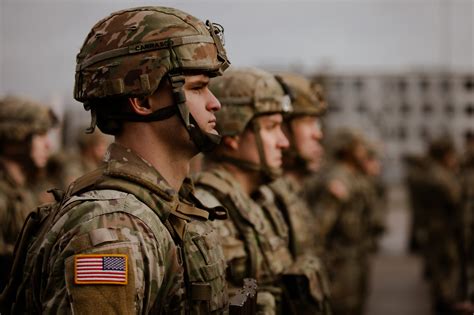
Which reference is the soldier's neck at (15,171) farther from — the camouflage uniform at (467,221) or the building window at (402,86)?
the building window at (402,86)

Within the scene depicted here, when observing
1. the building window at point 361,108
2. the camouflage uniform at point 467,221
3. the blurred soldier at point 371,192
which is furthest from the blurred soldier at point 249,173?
the building window at point 361,108

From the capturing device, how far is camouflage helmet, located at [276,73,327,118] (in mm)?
6877

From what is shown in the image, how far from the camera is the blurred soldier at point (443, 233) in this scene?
12.5 metres

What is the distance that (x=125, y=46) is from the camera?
295 cm

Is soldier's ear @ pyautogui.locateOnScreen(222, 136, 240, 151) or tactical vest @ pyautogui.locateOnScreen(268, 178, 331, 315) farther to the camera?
soldier's ear @ pyautogui.locateOnScreen(222, 136, 240, 151)

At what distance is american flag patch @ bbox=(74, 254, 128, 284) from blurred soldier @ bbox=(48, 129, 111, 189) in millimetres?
9091

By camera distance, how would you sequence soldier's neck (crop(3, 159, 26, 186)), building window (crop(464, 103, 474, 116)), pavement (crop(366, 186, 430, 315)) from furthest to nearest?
building window (crop(464, 103, 474, 116)) → pavement (crop(366, 186, 430, 315)) → soldier's neck (crop(3, 159, 26, 186))

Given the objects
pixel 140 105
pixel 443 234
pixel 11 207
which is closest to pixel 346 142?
pixel 443 234

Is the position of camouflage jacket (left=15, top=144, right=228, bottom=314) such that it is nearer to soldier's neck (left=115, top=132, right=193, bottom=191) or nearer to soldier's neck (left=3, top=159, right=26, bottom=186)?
soldier's neck (left=115, top=132, right=193, bottom=191)

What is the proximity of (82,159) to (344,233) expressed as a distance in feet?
15.4

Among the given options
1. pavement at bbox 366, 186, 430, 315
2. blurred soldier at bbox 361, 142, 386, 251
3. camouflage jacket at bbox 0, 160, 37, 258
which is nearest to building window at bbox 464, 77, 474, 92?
pavement at bbox 366, 186, 430, 315

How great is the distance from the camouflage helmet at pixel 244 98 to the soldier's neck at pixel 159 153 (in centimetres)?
194

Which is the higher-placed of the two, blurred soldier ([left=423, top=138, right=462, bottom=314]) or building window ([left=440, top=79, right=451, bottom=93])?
building window ([left=440, top=79, right=451, bottom=93])

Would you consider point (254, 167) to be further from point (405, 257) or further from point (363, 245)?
point (405, 257)
